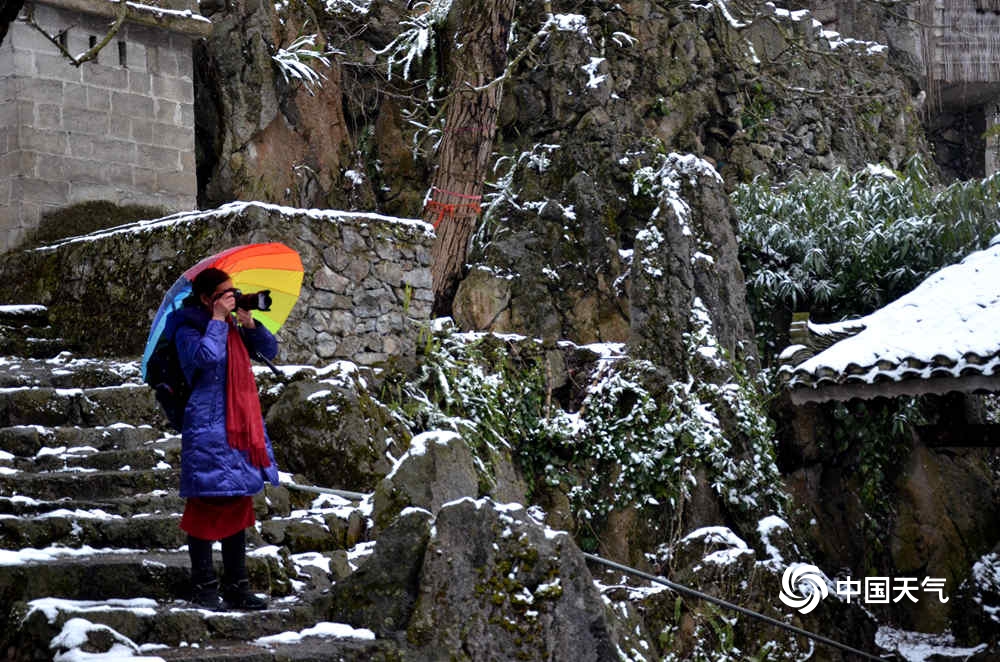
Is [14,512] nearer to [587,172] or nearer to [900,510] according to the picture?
[587,172]

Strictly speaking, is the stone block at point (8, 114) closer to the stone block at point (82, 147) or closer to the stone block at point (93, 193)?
the stone block at point (82, 147)

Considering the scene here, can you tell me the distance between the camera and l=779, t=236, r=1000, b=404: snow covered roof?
30.5 ft

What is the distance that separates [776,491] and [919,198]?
4112 mm

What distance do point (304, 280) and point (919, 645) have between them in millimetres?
6455

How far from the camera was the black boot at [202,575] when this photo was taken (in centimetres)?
551

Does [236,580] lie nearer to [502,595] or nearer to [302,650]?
[302,650]

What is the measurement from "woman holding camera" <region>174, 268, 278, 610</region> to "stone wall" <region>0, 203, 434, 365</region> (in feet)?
8.65

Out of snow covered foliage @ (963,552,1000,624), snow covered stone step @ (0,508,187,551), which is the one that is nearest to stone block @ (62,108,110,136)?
snow covered stone step @ (0,508,187,551)

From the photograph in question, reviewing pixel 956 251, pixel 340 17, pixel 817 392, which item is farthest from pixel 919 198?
pixel 340 17

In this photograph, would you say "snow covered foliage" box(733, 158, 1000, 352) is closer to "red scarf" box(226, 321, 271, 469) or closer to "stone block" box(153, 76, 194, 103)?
"stone block" box(153, 76, 194, 103)

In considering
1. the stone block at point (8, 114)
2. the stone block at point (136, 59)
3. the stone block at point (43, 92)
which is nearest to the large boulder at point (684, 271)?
the stone block at point (136, 59)

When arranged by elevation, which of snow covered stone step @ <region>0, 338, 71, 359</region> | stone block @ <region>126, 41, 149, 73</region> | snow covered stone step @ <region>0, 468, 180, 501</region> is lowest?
snow covered stone step @ <region>0, 468, 180, 501</region>

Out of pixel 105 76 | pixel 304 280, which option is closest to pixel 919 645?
pixel 304 280

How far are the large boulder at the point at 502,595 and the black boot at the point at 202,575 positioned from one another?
3.20ft
